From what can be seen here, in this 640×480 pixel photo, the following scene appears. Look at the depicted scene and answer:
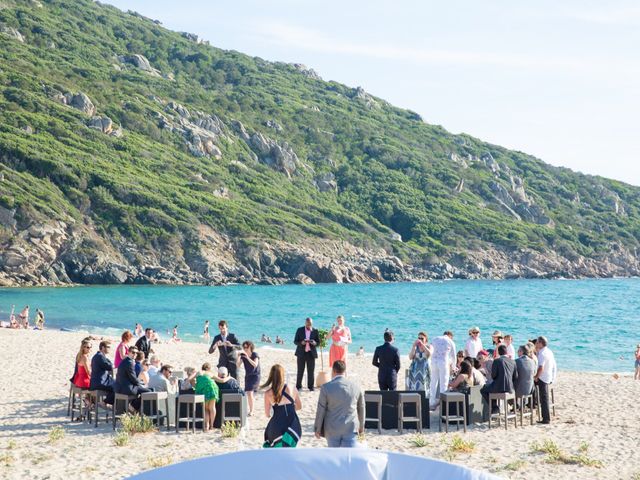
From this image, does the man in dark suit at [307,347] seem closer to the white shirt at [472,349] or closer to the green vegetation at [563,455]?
the white shirt at [472,349]

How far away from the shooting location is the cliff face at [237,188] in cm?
9312

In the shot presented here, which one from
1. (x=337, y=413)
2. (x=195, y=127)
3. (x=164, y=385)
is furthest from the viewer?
(x=195, y=127)

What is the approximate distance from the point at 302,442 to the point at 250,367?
3072 millimetres

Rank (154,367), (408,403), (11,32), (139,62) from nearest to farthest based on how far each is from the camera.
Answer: (408,403), (154,367), (11,32), (139,62)

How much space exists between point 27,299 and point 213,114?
85002 mm

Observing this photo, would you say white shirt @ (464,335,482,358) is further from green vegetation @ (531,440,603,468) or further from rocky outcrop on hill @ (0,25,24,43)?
rocky outcrop on hill @ (0,25,24,43)

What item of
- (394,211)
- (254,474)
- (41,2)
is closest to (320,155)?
(394,211)

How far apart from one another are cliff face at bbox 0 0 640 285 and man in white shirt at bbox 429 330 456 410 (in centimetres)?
7466

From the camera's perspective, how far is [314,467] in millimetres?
4590

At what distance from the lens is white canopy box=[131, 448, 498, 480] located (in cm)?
456

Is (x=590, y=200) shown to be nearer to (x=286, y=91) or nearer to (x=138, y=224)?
(x=286, y=91)

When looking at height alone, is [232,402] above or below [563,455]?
above

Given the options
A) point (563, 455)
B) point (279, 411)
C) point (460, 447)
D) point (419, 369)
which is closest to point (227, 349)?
point (419, 369)

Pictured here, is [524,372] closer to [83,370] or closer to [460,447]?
[460,447]
